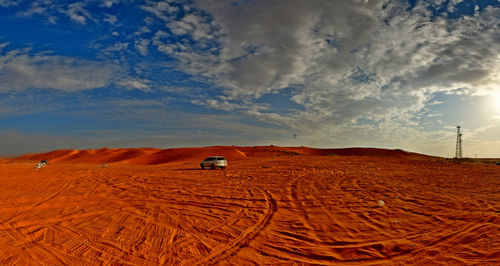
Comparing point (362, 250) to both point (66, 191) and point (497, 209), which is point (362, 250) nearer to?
point (497, 209)

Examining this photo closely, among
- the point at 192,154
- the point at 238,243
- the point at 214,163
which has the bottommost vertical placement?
the point at 238,243

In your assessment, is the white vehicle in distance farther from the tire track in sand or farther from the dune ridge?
the dune ridge

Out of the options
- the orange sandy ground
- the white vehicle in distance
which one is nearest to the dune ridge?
the white vehicle in distance

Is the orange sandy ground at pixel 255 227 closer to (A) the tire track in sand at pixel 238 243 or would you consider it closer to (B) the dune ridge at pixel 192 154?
(A) the tire track in sand at pixel 238 243

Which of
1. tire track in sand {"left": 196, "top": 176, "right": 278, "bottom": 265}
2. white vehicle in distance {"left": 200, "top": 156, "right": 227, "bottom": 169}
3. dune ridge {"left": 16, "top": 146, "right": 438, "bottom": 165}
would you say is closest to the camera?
tire track in sand {"left": 196, "top": 176, "right": 278, "bottom": 265}

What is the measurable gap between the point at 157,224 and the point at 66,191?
9.22 m

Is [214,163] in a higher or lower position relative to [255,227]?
higher

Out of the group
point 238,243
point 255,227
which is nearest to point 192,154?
point 255,227

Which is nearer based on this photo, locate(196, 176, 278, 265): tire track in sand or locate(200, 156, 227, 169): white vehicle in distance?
locate(196, 176, 278, 265): tire track in sand

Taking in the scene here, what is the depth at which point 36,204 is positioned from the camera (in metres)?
10.9

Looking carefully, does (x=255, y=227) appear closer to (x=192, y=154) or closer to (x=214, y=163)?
(x=214, y=163)

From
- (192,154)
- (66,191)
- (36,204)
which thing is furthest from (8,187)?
(192,154)

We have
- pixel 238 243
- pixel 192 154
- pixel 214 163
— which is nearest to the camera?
pixel 238 243

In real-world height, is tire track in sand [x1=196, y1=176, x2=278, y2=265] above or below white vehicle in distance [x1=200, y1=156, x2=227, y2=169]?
below
